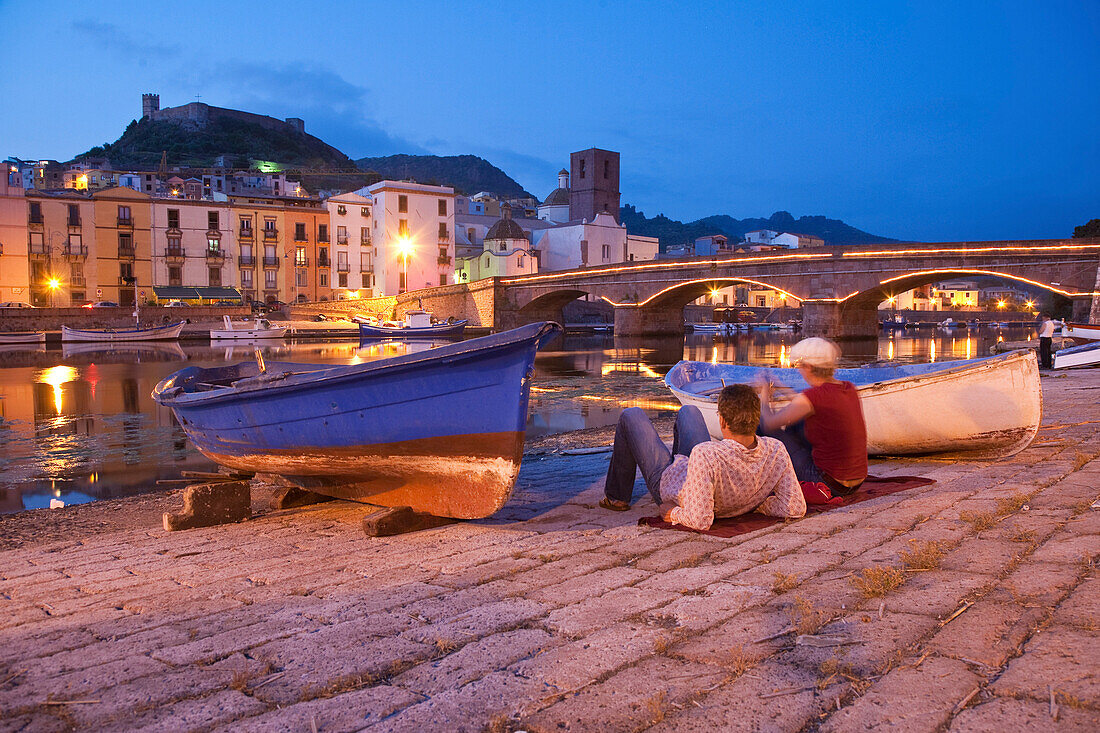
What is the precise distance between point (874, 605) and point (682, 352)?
3258 centimetres

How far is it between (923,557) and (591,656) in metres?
1.61

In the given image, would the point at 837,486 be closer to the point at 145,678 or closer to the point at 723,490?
the point at 723,490

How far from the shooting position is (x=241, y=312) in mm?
45250

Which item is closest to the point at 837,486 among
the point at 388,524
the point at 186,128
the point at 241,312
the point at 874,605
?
the point at 874,605

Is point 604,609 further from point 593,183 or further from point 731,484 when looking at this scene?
point 593,183

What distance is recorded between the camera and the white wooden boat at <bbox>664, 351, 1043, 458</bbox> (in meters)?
5.59

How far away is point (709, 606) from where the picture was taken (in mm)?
2871

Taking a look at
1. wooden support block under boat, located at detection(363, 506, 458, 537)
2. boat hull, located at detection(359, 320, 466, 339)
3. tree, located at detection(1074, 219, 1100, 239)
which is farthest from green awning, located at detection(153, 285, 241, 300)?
tree, located at detection(1074, 219, 1100, 239)

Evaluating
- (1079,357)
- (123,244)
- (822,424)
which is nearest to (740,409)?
(822,424)

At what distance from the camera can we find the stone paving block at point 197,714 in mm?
2162

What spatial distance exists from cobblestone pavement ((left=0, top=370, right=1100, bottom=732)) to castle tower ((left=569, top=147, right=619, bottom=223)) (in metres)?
77.0

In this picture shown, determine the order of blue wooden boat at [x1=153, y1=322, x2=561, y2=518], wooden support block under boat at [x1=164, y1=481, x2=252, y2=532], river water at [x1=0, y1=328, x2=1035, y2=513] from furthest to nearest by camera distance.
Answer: river water at [x1=0, y1=328, x2=1035, y2=513]
wooden support block under boat at [x1=164, y1=481, x2=252, y2=532]
blue wooden boat at [x1=153, y1=322, x2=561, y2=518]

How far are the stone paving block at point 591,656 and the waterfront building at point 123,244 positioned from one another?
5281cm

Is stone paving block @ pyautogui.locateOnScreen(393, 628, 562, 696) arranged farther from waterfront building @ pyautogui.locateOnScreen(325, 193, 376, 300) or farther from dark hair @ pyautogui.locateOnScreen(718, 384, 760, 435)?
waterfront building @ pyautogui.locateOnScreen(325, 193, 376, 300)
